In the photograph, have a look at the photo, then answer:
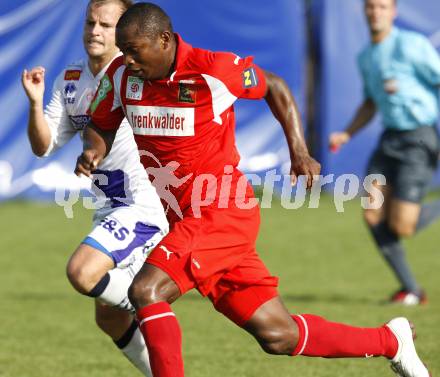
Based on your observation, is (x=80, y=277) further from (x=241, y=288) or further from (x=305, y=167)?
(x=305, y=167)

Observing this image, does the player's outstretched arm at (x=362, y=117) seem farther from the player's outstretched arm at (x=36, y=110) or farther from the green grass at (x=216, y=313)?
the player's outstretched arm at (x=36, y=110)

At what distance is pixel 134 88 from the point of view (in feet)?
17.5

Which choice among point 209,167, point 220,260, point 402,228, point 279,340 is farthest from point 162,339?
point 402,228

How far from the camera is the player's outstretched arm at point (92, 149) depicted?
5438mm

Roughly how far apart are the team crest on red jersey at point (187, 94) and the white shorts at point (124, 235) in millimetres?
983

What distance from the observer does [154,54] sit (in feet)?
16.9

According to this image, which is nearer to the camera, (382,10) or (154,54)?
(154,54)

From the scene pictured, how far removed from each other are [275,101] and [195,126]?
0.42 meters

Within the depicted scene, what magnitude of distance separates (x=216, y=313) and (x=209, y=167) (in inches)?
136

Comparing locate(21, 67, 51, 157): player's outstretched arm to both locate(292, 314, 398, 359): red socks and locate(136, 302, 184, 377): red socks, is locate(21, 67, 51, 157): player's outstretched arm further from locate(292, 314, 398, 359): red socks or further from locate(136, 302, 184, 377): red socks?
locate(292, 314, 398, 359): red socks

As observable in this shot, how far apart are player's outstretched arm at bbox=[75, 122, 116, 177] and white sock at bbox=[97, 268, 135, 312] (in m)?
0.63

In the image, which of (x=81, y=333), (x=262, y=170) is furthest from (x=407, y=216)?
(x=262, y=170)

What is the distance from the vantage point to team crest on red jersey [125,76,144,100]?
531 cm

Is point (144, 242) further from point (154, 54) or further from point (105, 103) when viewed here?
point (154, 54)
